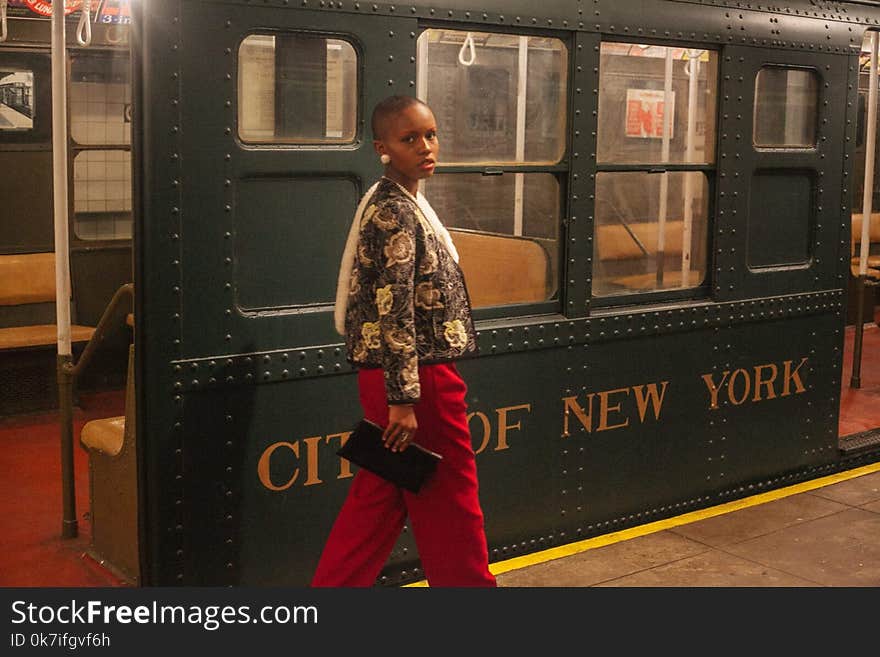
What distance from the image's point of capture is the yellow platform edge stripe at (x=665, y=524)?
448 centimetres

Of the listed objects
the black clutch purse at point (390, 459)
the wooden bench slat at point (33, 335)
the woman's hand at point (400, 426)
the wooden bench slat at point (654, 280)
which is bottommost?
the wooden bench slat at point (33, 335)

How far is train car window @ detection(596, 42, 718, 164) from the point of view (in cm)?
465

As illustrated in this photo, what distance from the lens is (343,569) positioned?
3.44 metres

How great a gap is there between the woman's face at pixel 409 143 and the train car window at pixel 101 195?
4475mm

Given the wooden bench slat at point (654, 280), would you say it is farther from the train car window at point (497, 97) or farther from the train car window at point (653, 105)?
the train car window at point (497, 97)

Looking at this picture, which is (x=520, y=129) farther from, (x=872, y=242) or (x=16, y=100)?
(x=872, y=242)

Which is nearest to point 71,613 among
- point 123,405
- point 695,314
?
point 695,314

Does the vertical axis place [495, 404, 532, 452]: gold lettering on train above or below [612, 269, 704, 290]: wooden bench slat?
below

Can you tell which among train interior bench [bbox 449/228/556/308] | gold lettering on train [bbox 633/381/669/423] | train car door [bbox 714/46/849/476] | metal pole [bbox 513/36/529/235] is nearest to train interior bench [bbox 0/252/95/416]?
train interior bench [bbox 449/228/556/308]

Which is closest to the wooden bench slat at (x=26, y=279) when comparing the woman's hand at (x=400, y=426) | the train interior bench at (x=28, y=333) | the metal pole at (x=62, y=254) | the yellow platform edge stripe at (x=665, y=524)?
the train interior bench at (x=28, y=333)

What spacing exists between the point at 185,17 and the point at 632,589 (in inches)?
94.5

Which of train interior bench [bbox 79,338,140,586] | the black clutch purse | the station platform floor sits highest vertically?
the black clutch purse

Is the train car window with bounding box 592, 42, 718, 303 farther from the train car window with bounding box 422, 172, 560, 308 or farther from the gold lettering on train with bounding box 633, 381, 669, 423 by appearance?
the gold lettering on train with bounding box 633, 381, 669, 423

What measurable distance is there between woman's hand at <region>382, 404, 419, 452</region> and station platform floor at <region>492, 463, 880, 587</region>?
1.23 m
